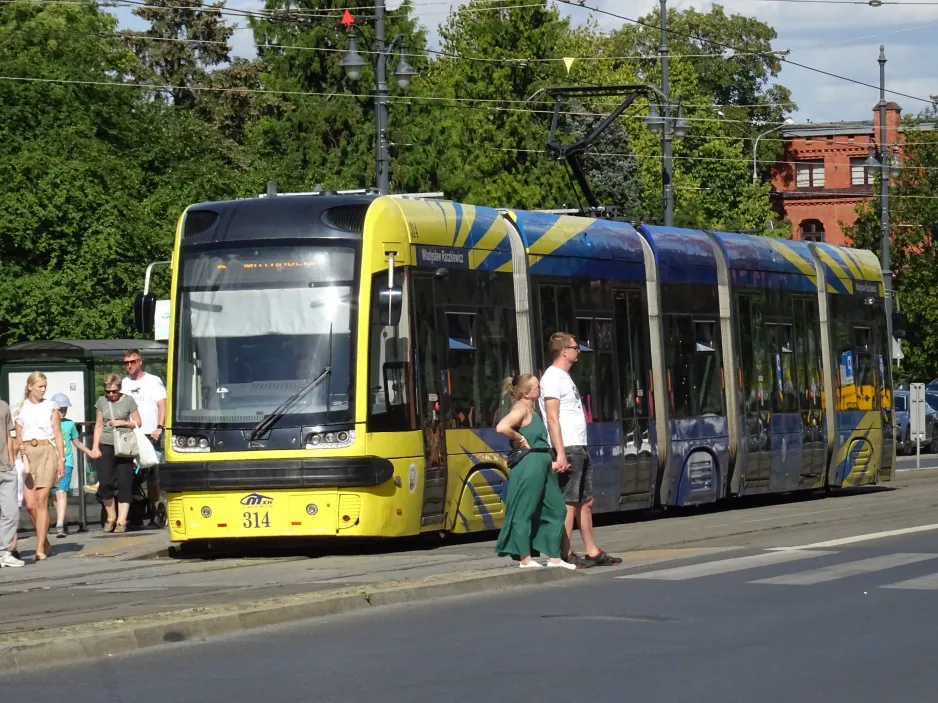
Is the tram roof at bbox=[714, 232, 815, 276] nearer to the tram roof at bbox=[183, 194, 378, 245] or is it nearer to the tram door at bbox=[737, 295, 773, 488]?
the tram door at bbox=[737, 295, 773, 488]

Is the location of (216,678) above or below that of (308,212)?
below

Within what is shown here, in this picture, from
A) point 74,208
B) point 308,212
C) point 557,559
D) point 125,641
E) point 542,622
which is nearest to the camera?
point 125,641

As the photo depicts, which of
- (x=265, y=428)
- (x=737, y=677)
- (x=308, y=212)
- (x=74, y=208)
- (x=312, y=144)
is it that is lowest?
(x=737, y=677)

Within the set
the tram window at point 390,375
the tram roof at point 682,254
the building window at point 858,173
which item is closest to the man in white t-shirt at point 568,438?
the tram window at point 390,375

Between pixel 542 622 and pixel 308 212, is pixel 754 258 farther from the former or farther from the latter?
pixel 542 622

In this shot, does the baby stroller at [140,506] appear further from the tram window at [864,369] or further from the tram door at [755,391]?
the tram window at [864,369]

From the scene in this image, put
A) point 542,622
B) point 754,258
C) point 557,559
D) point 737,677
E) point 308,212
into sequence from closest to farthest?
point 737,677
point 542,622
point 557,559
point 308,212
point 754,258

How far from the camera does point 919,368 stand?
59.6m

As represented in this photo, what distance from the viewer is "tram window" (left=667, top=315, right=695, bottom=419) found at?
2041 cm

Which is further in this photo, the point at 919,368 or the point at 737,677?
the point at 919,368

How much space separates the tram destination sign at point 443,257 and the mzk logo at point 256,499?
2.48 metres

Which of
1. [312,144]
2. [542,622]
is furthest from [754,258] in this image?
[312,144]

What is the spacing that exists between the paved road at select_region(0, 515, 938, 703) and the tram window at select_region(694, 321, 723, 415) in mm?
7844

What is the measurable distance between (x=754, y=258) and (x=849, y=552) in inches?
318
